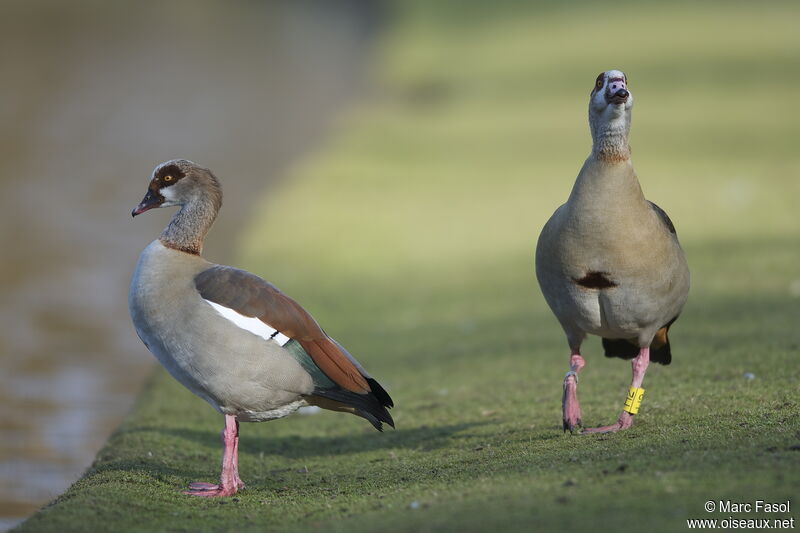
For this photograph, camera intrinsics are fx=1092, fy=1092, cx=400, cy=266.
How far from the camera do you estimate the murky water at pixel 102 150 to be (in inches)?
382

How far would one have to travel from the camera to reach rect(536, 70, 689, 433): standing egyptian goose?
20.1 feet

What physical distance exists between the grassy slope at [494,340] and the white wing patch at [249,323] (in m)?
0.89

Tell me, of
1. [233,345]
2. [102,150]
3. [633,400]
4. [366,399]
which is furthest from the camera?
[102,150]

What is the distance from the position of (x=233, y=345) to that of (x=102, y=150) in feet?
59.6

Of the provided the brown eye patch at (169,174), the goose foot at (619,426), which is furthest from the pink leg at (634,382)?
the brown eye patch at (169,174)

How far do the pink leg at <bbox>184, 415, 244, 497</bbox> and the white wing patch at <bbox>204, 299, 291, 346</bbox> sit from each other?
0.50 metres

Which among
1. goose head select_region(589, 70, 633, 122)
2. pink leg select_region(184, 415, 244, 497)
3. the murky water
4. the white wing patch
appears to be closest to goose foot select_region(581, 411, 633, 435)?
goose head select_region(589, 70, 633, 122)

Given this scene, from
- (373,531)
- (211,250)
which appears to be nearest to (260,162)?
(211,250)

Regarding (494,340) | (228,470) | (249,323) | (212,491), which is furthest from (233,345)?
(494,340)

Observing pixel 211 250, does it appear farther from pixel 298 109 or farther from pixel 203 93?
pixel 203 93

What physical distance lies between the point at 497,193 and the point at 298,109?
1290cm

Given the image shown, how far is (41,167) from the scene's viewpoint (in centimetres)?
2088

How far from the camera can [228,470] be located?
6004 millimetres

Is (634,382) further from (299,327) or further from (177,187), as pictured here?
(177,187)
